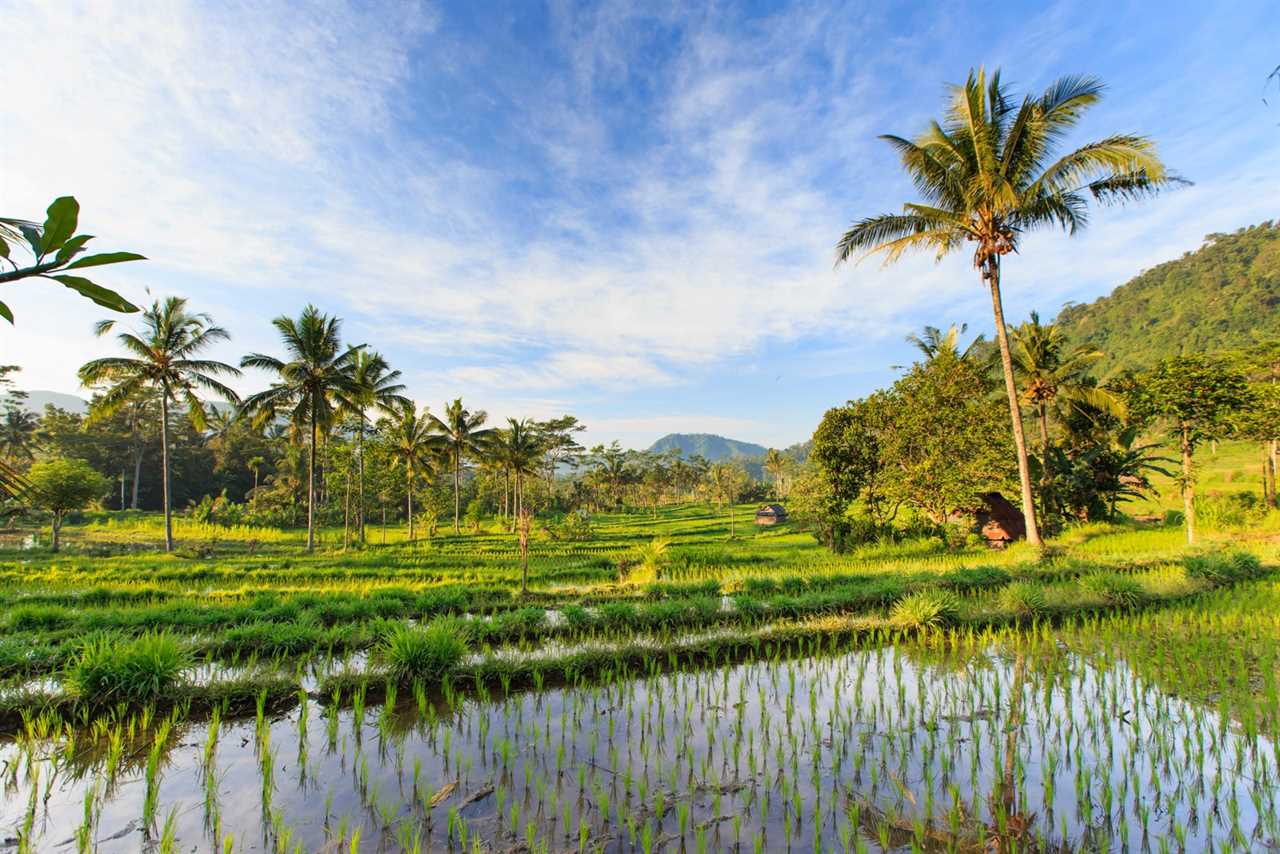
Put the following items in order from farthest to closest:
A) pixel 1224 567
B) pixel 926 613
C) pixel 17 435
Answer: pixel 17 435
pixel 1224 567
pixel 926 613

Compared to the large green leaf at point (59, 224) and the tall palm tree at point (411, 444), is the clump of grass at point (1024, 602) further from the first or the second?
the tall palm tree at point (411, 444)

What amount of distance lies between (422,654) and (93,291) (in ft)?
20.9

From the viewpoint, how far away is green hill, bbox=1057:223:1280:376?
56344 millimetres

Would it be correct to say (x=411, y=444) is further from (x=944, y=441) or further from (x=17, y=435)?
(x=17, y=435)

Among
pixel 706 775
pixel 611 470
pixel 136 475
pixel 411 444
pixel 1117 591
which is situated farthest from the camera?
pixel 611 470

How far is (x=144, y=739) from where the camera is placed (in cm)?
517

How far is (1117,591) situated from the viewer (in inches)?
383

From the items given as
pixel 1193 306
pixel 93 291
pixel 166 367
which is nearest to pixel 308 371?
pixel 166 367

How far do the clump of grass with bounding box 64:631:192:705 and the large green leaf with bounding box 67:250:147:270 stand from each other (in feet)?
22.6

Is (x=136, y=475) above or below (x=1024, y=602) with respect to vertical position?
above

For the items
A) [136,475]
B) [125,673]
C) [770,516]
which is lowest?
[770,516]

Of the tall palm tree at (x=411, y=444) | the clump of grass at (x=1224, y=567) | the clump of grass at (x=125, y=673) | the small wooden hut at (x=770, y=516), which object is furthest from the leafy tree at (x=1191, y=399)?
the tall palm tree at (x=411, y=444)

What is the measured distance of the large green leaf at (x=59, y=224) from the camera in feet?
3.31

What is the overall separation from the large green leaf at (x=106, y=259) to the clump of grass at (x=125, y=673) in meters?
6.90
